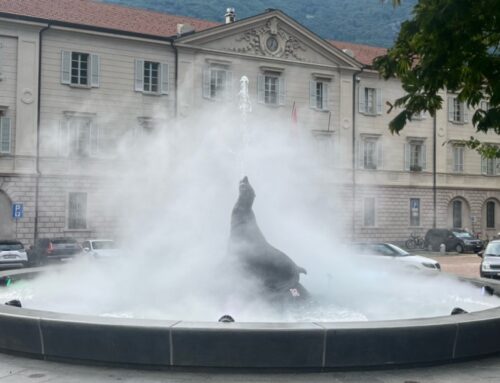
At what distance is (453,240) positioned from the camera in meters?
42.6

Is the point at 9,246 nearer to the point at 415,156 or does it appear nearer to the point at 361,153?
the point at 361,153

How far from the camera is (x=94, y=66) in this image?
3697cm

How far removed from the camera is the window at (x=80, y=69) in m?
36.2

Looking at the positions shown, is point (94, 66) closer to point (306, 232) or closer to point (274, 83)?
point (274, 83)

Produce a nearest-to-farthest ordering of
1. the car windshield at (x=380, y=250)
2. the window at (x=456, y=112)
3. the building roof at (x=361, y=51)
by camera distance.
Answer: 1. the car windshield at (x=380, y=250)
2. the building roof at (x=361, y=51)
3. the window at (x=456, y=112)

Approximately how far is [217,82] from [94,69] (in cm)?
A: 775

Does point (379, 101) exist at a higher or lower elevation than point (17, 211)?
higher

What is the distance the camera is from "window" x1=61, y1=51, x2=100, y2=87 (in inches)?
1426

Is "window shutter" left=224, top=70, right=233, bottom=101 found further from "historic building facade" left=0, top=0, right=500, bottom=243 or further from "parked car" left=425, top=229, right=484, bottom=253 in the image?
"parked car" left=425, top=229, right=484, bottom=253

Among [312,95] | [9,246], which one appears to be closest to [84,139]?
[9,246]

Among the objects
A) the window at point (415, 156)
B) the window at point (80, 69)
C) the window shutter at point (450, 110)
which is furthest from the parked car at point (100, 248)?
the window shutter at point (450, 110)

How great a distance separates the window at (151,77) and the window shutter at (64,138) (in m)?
4.68

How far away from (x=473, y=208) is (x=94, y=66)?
3024cm

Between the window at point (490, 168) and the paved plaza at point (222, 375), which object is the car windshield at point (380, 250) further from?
the window at point (490, 168)
